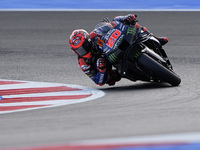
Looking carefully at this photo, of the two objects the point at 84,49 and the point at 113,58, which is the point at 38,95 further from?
the point at 113,58

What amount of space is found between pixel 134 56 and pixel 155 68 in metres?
0.35

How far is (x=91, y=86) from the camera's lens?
24.0ft

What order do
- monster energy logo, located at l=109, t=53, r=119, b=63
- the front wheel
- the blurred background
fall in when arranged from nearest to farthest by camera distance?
the front wheel < monster energy logo, located at l=109, t=53, r=119, b=63 < the blurred background

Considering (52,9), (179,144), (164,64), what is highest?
(179,144)

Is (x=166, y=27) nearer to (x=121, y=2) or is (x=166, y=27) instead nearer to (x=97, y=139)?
(x=121, y=2)

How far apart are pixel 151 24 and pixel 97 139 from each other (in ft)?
30.4

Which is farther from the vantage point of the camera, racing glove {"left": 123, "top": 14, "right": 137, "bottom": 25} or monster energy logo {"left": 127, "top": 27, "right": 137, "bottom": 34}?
racing glove {"left": 123, "top": 14, "right": 137, "bottom": 25}

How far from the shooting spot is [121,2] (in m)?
16.8

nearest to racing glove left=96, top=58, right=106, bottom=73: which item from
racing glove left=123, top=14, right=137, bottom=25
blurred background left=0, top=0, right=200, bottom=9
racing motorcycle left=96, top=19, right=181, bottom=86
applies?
racing motorcycle left=96, top=19, right=181, bottom=86

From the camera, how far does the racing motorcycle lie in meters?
6.55

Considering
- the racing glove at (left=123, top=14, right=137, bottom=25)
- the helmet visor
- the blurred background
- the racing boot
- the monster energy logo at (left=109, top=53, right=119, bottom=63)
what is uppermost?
the racing glove at (left=123, top=14, right=137, bottom=25)

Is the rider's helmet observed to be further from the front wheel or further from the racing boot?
the front wheel

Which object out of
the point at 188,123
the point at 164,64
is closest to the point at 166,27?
the point at 164,64

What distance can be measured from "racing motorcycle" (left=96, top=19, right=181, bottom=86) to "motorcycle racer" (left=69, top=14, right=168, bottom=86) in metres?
0.13
